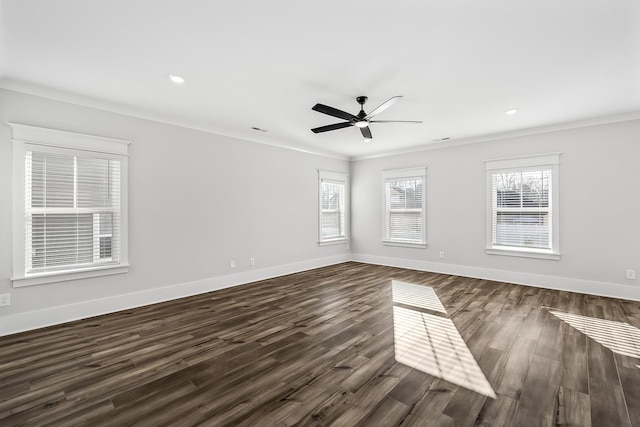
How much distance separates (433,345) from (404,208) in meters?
4.23

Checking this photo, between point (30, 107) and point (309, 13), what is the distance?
3.40 metres

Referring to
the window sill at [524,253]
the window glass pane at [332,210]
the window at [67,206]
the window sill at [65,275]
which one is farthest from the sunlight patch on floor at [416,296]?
the window at [67,206]

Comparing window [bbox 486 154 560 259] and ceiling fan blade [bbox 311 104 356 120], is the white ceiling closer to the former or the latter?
ceiling fan blade [bbox 311 104 356 120]

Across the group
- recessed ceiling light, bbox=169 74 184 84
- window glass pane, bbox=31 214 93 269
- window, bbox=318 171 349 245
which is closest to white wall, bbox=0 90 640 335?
window glass pane, bbox=31 214 93 269

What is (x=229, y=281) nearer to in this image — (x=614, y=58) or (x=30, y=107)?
(x=30, y=107)

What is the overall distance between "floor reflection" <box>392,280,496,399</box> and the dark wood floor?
0.02 m

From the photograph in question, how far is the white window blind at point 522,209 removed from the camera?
16.6ft

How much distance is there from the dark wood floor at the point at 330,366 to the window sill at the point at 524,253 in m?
0.95

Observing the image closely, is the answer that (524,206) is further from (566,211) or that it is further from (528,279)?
(528,279)

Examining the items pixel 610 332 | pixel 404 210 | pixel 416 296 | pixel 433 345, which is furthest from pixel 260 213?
pixel 610 332

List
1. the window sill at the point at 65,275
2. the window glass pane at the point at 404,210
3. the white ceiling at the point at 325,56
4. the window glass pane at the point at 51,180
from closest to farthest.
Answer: the white ceiling at the point at 325,56 < the window sill at the point at 65,275 < the window glass pane at the point at 51,180 < the window glass pane at the point at 404,210

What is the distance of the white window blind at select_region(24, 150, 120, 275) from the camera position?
336cm

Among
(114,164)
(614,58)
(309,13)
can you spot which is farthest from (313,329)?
(614,58)

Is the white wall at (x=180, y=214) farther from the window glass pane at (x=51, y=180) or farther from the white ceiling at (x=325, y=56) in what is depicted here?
the white ceiling at (x=325, y=56)
